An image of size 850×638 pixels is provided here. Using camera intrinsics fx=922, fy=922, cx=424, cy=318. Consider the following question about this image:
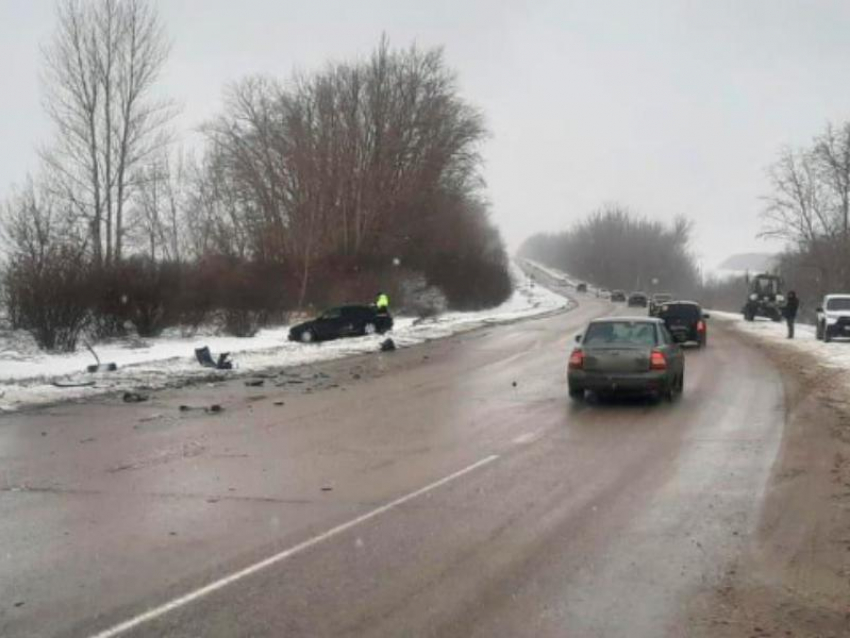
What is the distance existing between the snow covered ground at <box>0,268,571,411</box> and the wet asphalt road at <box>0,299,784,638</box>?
298 centimetres

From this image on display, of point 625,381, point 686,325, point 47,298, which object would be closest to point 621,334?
point 625,381

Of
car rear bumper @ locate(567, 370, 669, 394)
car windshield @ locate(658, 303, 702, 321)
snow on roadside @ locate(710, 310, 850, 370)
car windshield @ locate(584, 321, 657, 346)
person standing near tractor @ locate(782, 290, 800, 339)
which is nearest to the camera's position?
car rear bumper @ locate(567, 370, 669, 394)

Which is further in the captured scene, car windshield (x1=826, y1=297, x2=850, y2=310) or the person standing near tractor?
the person standing near tractor

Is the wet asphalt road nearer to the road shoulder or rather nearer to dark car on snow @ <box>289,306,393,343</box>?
the road shoulder

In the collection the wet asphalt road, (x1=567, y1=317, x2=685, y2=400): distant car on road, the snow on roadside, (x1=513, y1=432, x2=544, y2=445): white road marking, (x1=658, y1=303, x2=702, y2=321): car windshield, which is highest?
(x1=658, y1=303, x2=702, y2=321): car windshield

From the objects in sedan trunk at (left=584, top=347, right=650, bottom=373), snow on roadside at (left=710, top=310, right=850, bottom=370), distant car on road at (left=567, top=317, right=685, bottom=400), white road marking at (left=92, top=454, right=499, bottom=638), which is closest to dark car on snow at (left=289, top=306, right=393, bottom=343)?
snow on roadside at (left=710, top=310, right=850, bottom=370)

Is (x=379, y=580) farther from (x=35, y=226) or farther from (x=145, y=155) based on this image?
(x=145, y=155)

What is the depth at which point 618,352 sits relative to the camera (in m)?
15.6

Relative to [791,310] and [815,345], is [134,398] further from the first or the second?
[791,310]

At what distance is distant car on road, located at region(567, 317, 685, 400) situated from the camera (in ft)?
50.4

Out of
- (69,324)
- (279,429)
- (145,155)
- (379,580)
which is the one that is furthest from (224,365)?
(145,155)

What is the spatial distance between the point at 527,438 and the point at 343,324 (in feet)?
83.7

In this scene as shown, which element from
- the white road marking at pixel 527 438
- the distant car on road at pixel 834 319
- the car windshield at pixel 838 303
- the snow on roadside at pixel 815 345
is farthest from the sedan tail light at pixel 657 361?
the car windshield at pixel 838 303

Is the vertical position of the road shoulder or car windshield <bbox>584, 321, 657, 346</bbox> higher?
car windshield <bbox>584, 321, 657, 346</bbox>
